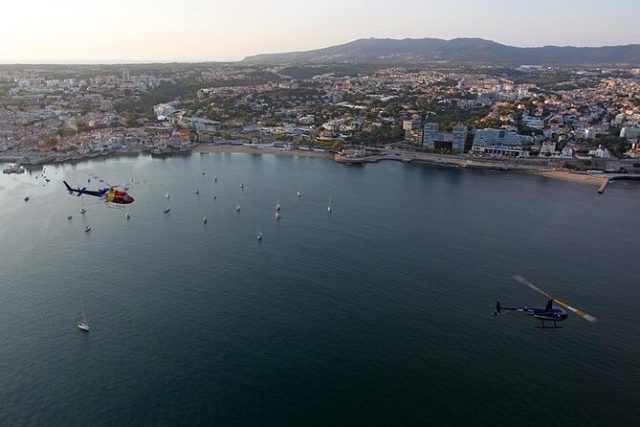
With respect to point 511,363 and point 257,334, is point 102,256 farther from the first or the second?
point 511,363

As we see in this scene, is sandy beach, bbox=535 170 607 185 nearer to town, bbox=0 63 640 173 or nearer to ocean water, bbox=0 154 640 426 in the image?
town, bbox=0 63 640 173

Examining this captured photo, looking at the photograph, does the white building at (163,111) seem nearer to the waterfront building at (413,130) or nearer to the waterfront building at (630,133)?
the waterfront building at (413,130)

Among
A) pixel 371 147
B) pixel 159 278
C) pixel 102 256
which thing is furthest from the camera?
pixel 371 147

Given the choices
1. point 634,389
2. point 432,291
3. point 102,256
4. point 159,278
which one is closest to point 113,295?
point 159,278

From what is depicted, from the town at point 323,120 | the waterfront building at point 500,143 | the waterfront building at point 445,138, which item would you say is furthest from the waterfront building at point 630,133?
the waterfront building at point 445,138

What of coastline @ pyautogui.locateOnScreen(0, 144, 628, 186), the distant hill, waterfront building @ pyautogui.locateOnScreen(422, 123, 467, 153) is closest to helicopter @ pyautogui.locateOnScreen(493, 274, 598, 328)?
coastline @ pyautogui.locateOnScreen(0, 144, 628, 186)
